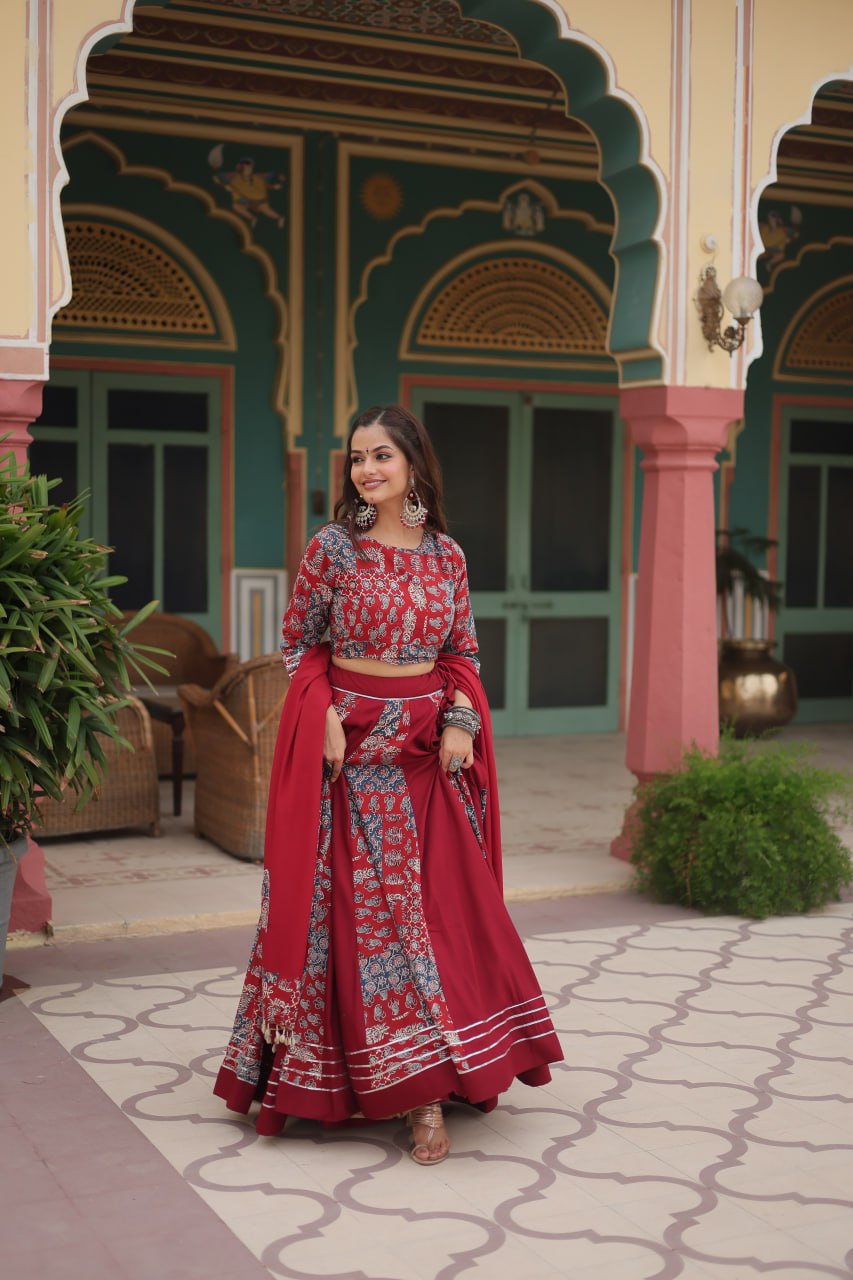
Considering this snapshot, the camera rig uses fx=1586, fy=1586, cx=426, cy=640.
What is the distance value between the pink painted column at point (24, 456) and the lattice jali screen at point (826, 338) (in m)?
6.63

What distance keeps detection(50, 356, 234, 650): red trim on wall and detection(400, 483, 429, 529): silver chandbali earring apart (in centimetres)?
527

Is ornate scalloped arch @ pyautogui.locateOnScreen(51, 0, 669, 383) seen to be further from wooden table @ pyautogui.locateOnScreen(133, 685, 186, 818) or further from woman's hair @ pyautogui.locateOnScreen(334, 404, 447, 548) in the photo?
woman's hair @ pyautogui.locateOnScreen(334, 404, 447, 548)

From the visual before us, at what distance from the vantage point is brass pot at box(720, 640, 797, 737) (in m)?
9.79

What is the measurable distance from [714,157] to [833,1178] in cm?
417

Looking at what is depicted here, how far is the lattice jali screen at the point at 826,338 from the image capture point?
34.8ft

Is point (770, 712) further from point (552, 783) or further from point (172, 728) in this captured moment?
point (172, 728)

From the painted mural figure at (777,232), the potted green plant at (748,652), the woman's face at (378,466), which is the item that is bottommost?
the potted green plant at (748,652)

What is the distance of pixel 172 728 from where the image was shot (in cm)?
730

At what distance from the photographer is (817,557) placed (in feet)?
35.5

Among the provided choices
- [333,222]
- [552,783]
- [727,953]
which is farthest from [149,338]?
[727,953]

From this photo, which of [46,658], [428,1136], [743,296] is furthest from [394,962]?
[743,296]

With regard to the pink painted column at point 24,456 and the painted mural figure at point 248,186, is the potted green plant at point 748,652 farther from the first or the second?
the pink painted column at point 24,456

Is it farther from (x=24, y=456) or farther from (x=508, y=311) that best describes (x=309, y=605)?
(x=508, y=311)

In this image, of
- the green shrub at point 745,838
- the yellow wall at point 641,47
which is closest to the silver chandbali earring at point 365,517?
the green shrub at point 745,838
